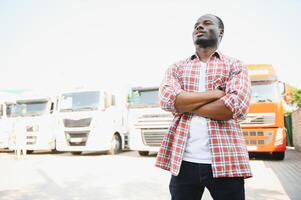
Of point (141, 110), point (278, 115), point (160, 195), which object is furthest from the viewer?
point (141, 110)

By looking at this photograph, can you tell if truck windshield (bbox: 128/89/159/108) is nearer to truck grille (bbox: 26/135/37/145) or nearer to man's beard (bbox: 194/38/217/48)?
truck grille (bbox: 26/135/37/145)

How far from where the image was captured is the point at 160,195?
4.67 meters

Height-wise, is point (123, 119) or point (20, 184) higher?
point (123, 119)

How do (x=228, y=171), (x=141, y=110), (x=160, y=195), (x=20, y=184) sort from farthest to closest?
1. (x=141, y=110)
2. (x=20, y=184)
3. (x=160, y=195)
4. (x=228, y=171)

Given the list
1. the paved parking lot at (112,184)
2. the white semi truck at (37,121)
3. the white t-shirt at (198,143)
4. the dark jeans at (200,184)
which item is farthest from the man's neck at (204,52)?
the white semi truck at (37,121)

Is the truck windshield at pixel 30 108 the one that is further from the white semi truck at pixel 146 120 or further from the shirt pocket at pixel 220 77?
the shirt pocket at pixel 220 77

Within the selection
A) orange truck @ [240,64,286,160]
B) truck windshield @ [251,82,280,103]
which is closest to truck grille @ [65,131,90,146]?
orange truck @ [240,64,286,160]

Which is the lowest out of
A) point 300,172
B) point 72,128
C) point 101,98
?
point 300,172

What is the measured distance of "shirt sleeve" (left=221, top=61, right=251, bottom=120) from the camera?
1774 millimetres

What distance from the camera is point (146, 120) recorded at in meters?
9.95

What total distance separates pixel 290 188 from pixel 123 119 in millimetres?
7677

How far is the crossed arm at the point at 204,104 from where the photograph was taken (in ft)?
5.81

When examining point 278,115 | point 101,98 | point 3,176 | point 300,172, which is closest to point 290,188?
point 300,172

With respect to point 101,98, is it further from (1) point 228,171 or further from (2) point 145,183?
(1) point 228,171
